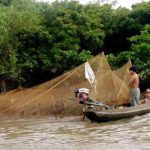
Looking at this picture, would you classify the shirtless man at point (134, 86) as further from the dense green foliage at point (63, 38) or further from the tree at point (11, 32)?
the tree at point (11, 32)

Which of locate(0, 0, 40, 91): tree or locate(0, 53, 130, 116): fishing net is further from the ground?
locate(0, 0, 40, 91): tree

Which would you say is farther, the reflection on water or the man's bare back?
the man's bare back

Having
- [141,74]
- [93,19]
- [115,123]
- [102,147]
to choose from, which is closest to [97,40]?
[93,19]

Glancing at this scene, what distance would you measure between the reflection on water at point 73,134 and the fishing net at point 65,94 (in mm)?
491

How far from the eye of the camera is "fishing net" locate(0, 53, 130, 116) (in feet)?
52.6

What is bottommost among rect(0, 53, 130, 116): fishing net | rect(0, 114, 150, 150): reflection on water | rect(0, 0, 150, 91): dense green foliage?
rect(0, 114, 150, 150): reflection on water

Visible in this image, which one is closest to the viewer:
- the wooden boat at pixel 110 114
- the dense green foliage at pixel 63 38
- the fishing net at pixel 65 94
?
the wooden boat at pixel 110 114

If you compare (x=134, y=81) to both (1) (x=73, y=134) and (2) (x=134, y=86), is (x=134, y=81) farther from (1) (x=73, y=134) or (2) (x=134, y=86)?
(1) (x=73, y=134)

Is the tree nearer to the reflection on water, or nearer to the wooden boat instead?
→ the reflection on water


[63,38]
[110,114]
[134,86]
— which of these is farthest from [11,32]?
[110,114]

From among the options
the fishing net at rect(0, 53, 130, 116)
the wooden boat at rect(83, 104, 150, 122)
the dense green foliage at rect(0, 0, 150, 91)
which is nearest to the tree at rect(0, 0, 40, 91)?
the dense green foliage at rect(0, 0, 150, 91)

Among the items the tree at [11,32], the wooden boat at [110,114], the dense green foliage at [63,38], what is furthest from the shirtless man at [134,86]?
the tree at [11,32]

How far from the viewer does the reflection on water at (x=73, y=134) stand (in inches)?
436

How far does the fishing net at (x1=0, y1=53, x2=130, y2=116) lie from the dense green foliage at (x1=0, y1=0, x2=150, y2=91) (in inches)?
217
